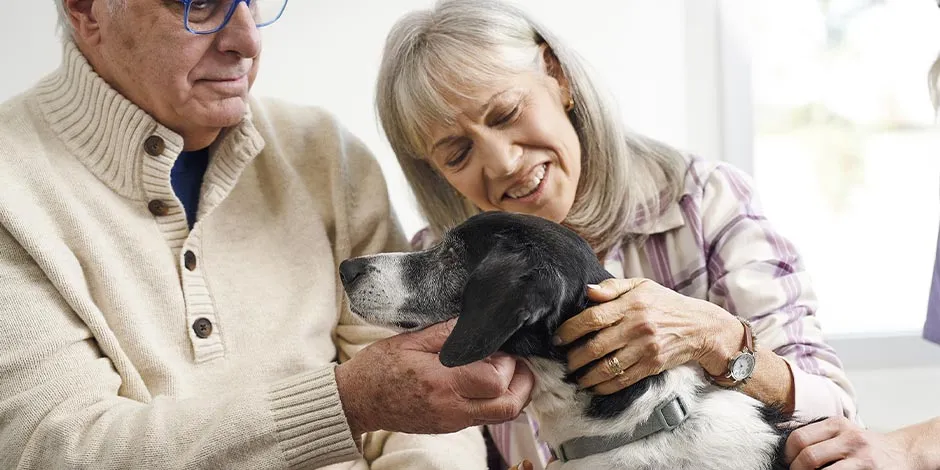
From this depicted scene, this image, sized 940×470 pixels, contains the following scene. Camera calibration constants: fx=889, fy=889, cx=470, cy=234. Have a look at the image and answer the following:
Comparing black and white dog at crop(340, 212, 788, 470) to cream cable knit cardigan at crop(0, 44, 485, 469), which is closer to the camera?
black and white dog at crop(340, 212, 788, 470)

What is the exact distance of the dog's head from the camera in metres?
1.15

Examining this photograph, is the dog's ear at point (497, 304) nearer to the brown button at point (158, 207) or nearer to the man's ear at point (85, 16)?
the brown button at point (158, 207)

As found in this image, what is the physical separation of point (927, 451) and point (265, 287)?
3.78 feet

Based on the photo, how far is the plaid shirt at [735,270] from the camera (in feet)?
5.25

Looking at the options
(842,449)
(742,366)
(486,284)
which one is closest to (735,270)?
(742,366)

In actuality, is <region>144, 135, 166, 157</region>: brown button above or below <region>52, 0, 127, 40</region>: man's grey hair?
below

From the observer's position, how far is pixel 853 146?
8.80 ft

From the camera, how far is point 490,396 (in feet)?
4.03

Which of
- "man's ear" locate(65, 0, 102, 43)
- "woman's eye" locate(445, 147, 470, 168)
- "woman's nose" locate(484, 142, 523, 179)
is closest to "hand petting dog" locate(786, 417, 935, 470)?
"woman's nose" locate(484, 142, 523, 179)

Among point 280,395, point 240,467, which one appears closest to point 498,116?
point 280,395

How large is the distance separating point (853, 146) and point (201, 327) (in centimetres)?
203

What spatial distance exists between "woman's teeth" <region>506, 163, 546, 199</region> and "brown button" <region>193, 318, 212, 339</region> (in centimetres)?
61

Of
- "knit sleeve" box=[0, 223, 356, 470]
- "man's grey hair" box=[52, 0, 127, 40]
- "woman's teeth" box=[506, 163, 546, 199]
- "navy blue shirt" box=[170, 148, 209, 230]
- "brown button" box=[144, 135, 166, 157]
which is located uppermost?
"man's grey hair" box=[52, 0, 127, 40]

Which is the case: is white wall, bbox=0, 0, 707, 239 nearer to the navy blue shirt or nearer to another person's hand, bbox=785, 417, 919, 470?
the navy blue shirt
